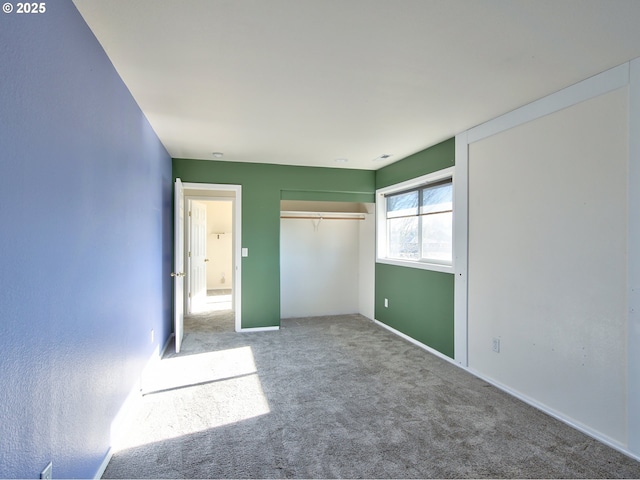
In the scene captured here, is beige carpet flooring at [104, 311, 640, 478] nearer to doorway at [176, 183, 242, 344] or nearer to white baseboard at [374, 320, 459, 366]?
white baseboard at [374, 320, 459, 366]

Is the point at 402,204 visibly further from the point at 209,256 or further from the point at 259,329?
the point at 209,256

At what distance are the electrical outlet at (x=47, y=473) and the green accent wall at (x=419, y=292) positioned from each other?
10.8 ft

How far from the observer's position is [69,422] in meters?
1.45

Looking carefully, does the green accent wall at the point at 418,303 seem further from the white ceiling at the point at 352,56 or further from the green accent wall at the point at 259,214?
the white ceiling at the point at 352,56

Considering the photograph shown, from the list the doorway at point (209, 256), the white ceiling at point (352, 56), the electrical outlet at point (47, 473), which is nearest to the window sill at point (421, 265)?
the white ceiling at point (352, 56)

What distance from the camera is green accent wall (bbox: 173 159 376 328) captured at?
468 centimetres

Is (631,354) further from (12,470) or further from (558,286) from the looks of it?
(12,470)

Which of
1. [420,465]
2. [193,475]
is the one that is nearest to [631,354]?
[420,465]

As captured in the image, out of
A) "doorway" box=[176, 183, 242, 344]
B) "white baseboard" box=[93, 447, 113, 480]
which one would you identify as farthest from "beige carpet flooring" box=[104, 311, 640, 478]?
"doorway" box=[176, 183, 242, 344]

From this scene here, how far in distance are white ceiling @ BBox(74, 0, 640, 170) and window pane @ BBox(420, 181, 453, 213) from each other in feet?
2.50

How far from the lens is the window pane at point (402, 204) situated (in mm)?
4410

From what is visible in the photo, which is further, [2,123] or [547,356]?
[547,356]

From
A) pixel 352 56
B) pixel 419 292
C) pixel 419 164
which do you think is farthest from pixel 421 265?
pixel 352 56

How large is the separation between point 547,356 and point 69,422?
9.74ft
